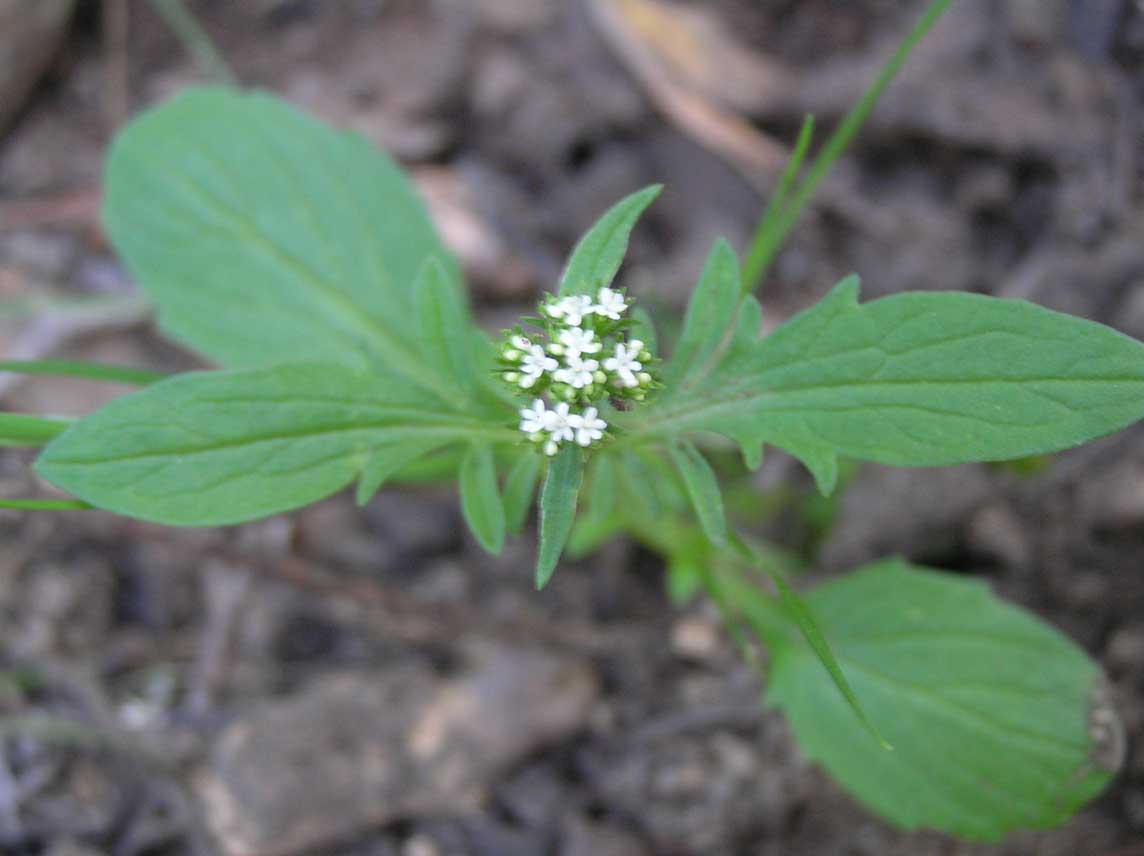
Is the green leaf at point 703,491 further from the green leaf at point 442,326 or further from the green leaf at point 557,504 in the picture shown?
the green leaf at point 442,326

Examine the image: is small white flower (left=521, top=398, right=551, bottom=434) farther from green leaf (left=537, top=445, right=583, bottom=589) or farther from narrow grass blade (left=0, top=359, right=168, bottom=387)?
narrow grass blade (left=0, top=359, right=168, bottom=387)

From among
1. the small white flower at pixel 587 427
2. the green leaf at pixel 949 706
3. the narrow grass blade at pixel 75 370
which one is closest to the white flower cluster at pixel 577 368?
the small white flower at pixel 587 427

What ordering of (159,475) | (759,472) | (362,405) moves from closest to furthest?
(159,475), (362,405), (759,472)

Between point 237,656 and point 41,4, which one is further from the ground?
point 41,4

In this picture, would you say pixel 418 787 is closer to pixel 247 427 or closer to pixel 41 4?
pixel 247 427

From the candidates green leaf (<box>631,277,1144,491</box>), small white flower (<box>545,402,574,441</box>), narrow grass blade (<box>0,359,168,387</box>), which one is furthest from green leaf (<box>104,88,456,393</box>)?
green leaf (<box>631,277,1144,491</box>)

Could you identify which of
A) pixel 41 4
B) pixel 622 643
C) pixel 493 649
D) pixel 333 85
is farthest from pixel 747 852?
pixel 41 4

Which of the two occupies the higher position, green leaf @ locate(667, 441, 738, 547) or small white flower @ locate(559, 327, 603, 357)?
small white flower @ locate(559, 327, 603, 357)
